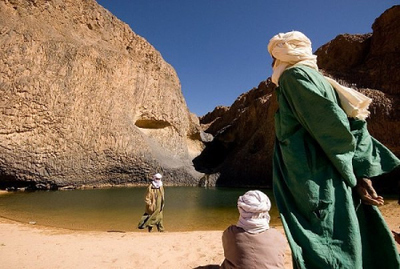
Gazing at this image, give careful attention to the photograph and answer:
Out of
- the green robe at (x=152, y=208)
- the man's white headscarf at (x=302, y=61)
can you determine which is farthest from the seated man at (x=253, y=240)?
the green robe at (x=152, y=208)

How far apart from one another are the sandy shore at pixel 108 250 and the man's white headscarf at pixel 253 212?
177 cm

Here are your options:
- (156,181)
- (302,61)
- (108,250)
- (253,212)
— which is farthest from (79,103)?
(302,61)

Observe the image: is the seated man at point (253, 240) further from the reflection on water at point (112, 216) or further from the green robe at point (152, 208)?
the reflection on water at point (112, 216)

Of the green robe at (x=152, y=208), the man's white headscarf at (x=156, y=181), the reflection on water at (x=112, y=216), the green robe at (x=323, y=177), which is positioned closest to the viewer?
the green robe at (x=323, y=177)

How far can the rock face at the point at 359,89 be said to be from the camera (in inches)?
621

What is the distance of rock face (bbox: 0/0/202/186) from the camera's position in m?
15.8

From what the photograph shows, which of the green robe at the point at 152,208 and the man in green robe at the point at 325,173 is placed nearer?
the man in green robe at the point at 325,173

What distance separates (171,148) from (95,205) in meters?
14.0

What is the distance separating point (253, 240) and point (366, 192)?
0.64 meters

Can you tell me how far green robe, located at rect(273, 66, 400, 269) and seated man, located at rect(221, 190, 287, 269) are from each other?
27 centimetres

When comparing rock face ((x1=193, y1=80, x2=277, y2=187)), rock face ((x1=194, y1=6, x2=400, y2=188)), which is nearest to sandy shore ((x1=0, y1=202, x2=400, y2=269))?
rock face ((x1=194, y1=6, x2=400, y2=188))

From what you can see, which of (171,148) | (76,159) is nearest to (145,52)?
(171,148)

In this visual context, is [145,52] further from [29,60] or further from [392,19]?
[392,19]

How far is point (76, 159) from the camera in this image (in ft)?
56.4
